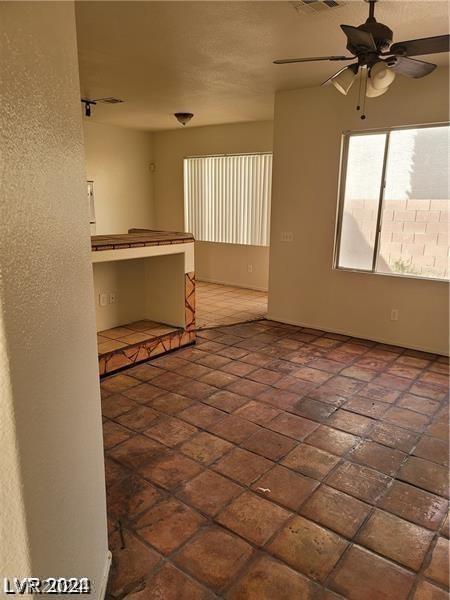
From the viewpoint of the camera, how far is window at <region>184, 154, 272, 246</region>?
21.7 feet

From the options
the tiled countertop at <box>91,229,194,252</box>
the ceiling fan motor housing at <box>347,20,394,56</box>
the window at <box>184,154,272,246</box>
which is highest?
the ceiling fan motor housing at <box>347,20,394,56</box>

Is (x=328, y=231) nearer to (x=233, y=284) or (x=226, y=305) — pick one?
(x=226, y=305)

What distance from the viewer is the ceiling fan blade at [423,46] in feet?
7.12

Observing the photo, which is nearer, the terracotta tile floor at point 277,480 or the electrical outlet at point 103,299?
the terracotta tile floor at point 277,480

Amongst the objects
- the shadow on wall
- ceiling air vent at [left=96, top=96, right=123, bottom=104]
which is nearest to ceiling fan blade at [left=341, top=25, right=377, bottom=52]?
the shadow on wall

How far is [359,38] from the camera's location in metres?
2.15

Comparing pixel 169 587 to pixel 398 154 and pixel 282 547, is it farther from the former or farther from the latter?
pixel 398 154

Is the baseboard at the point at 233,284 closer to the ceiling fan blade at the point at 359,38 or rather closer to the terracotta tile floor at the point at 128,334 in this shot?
the terracotta tile floor at the point at 128,334

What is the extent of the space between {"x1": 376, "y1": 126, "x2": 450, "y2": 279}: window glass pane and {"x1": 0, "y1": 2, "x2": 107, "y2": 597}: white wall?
368 cm

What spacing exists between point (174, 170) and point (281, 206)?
3419mm

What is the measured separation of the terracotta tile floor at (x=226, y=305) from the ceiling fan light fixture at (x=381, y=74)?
322 centimetres

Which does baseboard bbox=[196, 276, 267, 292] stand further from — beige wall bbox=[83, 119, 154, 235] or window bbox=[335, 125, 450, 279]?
window bbox=[335, 125, 450, 279]

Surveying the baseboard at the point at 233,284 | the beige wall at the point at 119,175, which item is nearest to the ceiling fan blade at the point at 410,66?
the baseboard at the point at 233,284

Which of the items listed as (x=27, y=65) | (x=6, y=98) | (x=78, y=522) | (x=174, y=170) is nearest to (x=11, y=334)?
(x=6, y=98)
